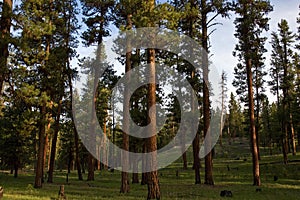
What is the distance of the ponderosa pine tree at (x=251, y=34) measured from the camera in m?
24.3

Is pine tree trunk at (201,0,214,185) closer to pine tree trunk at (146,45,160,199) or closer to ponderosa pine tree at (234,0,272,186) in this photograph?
ponderosa pine tree at (234,0,272,186)

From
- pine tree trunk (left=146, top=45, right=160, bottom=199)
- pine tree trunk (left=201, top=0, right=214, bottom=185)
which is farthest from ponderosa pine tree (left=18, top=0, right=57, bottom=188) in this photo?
pine tree trunk (left=201, top=0, right=214, bottom=185)

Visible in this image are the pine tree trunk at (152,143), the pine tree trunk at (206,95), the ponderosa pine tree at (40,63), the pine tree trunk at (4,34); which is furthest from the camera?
the pine tree trunk at (206,95)

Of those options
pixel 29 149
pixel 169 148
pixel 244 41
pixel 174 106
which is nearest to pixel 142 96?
pixel 174 106

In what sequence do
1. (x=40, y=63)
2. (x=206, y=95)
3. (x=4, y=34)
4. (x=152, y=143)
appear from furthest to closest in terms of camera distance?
(x=206, y=95), (x=40, y=63), (x=4, y=34), (x=152, y=143)

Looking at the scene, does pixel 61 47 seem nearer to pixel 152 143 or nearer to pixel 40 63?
pixel 40 63

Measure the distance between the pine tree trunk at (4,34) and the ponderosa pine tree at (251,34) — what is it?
658 inches

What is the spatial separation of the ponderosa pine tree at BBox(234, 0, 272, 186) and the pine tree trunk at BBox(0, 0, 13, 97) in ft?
54.9

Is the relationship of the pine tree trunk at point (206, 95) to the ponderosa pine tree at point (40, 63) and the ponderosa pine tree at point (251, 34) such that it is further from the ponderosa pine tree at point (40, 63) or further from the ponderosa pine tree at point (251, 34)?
the ponderosa pine tree at point (40, 63)

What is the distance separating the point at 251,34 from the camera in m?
25.6

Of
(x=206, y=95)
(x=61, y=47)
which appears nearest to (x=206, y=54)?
(x=206, y=95)

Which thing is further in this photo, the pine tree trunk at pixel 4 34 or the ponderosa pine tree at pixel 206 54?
the ponderosa pine tree at pixel 206 54

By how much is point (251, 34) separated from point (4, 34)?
Result: 19.3 metres

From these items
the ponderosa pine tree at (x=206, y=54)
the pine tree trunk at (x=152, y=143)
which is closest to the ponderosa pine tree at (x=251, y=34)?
the ponderosa pine tree at (x=206, y=54)
